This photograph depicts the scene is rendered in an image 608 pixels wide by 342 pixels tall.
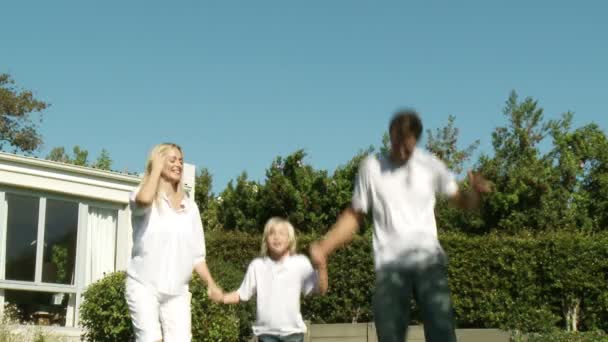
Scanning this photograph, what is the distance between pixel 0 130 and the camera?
139 feet

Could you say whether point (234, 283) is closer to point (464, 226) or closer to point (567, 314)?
point (567, 314)

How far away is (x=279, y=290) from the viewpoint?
20.1 ft

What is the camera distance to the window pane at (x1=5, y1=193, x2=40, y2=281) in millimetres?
15438

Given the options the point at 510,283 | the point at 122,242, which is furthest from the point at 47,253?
the point at 510,283

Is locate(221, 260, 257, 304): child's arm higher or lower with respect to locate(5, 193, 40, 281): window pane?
lower

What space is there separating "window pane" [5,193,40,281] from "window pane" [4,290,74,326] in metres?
0.30

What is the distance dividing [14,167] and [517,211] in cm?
1371

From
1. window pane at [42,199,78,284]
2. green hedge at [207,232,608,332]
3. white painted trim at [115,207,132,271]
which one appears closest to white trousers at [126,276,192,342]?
green hedge at [207,232,608,332]

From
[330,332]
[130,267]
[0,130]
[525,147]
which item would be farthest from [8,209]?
[0,130]

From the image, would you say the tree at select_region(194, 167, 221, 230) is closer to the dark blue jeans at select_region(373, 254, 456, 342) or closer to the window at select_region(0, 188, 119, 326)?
the window at select_region(0, 188, 119, 326)

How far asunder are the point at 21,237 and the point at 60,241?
697 millimetres

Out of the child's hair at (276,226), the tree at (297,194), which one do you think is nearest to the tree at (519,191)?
the tree at (297,194)

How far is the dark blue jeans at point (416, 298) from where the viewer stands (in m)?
4.55

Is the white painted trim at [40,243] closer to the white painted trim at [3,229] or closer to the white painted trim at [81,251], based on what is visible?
the white painted trim at [3,229]
